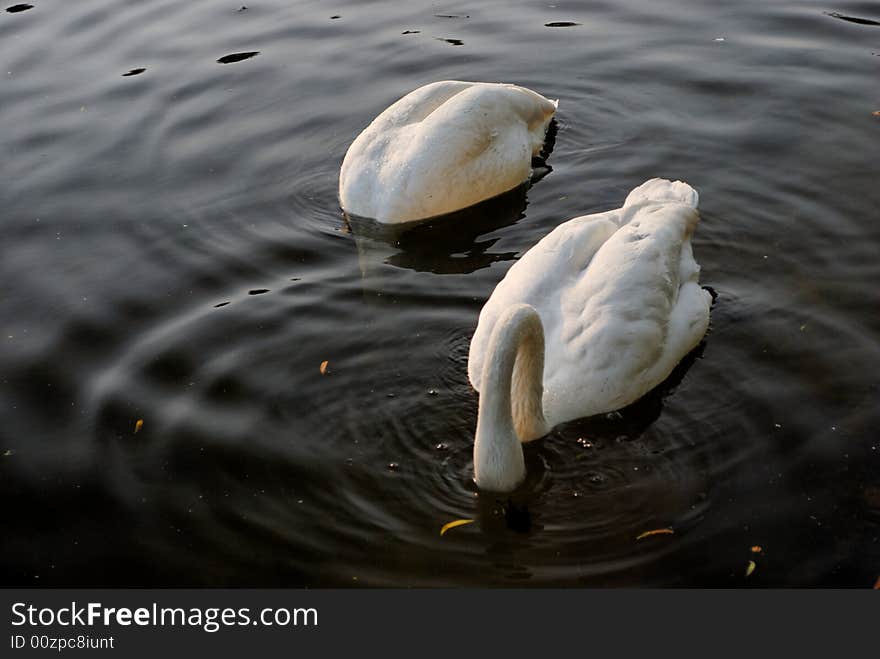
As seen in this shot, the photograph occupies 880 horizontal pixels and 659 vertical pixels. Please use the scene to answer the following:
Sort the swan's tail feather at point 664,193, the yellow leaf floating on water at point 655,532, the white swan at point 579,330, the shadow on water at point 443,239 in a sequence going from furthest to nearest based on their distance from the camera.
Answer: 1. the shadow on water at point 443,239
2. the swan's tail feather at point 664,193
3. the white swan at point 579,330
4. the yellow leaf floating on water at point 655,532

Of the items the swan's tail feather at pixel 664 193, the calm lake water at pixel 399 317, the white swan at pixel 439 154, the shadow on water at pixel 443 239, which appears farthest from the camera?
the white swan at pixel 439 154

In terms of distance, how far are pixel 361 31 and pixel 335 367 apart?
8.81 meters

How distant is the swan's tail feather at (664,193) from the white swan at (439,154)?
2.09 m

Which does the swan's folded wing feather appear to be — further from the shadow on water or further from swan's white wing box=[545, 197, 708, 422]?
the shadow on water

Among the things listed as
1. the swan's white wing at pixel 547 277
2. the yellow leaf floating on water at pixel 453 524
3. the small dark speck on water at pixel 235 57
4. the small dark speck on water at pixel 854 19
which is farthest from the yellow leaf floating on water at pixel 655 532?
the small dark speck on water at pixel 235 57

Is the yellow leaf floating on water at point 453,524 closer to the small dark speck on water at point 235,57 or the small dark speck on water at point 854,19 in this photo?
the small dark speck on water at point 235,57

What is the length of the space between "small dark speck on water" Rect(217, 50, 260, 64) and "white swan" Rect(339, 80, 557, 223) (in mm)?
4780

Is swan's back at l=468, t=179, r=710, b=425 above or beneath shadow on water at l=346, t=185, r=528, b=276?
above

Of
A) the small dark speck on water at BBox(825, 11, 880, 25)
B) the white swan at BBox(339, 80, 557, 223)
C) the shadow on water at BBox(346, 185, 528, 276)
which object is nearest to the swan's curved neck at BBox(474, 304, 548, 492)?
the shadow on water at BBox(346, 185, 528, 276)

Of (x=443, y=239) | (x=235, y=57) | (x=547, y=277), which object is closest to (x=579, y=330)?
(x=547, y=277)

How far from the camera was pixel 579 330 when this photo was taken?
329 inches

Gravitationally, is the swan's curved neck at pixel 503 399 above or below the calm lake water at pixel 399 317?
above

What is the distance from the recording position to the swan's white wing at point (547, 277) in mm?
8586

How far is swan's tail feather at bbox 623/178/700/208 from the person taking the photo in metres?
10.0
